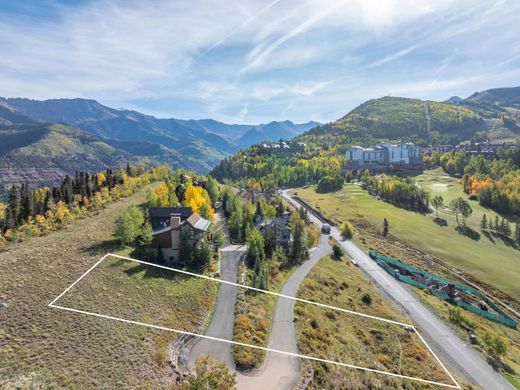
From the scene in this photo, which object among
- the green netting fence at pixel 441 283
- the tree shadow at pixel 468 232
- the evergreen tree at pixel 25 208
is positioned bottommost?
the green netting fence at pixel 441 283

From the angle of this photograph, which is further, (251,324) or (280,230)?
(280,230)

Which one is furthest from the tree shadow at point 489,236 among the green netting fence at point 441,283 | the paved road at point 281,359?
the paved road at point 281,359

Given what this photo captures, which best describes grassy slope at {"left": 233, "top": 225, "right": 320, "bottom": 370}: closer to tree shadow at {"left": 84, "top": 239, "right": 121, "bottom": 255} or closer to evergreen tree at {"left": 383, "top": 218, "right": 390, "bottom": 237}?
tree shadow at {"left": 84, "top": 239, "right": 121, "bottom": 255}

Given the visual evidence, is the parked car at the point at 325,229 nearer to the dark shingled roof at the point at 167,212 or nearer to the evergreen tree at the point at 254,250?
the evergreen tree at the point at 254,250

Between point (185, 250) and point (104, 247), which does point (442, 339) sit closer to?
point (185, 250)

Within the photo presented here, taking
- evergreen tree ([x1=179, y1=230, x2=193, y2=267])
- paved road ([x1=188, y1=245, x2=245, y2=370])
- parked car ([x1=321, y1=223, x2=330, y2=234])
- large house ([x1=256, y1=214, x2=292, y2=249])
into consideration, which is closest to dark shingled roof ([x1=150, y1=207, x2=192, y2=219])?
evergreen tree ([x1=179, y1=230, x2=193, y2=267])

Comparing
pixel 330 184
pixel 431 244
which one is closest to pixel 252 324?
pixel 431 244
